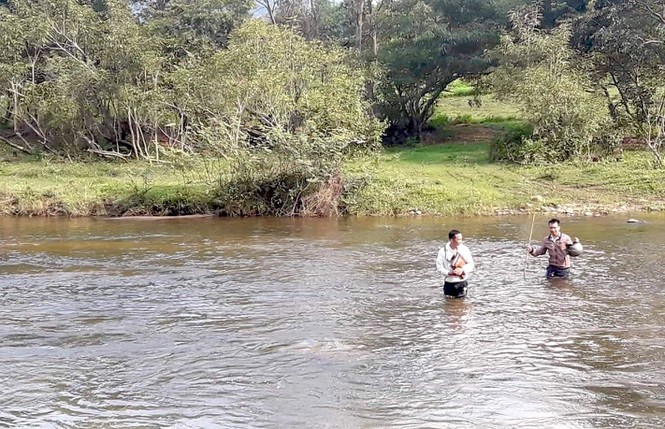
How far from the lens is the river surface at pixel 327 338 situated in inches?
356

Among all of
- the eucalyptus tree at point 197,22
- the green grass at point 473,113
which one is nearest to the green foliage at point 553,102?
the green grass at point 473,113

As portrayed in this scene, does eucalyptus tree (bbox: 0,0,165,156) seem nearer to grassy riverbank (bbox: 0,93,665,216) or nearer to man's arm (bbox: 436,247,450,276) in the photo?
grassy riverbank (bbox: 0,93,665,216)

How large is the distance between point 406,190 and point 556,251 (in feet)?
48.6

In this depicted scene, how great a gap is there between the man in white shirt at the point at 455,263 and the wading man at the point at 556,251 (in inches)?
82.1

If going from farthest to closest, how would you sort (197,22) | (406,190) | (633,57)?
(197,22) → (633,57) → (406,190)

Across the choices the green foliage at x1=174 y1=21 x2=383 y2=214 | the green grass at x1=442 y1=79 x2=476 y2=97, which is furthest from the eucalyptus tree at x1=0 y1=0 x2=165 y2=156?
the green grass at x1=442 y1=79 x2=476 y2=97

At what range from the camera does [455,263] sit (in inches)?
569

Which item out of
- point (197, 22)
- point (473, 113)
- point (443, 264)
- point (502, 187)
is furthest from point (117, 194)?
point (473, 113)

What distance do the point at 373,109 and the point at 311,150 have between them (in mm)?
20232

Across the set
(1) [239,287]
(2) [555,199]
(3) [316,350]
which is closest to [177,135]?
(2) [555,199]

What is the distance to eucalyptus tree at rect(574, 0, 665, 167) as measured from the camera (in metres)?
37.5

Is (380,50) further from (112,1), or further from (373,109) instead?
(112,1)

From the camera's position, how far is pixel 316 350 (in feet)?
37.9

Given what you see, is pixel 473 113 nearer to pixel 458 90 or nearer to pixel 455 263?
pixel 458 90
